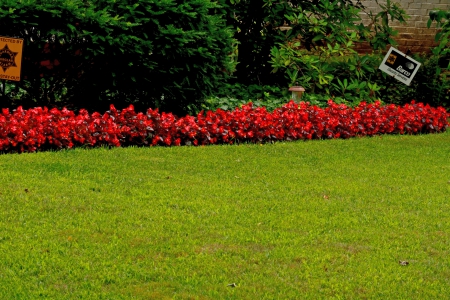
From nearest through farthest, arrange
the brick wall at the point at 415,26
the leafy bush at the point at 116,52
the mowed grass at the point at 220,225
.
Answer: the mowed grass at the point at 220,225 → the leafy bush at the point at 116,52 → the brick wall at the point at 415,26

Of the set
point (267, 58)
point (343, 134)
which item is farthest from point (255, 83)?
point (343, 134)

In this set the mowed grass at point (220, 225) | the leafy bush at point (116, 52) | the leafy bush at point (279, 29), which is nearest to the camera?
the mowed grass at point (220, 225)

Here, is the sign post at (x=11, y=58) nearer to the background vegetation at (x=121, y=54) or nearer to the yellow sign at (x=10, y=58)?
the yellow sign at (x=10, y=58)

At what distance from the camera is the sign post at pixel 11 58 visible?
795cm

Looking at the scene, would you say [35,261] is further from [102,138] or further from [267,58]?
[267,58]

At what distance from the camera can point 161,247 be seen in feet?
16.6

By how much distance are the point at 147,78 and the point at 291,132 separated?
5.60 feet

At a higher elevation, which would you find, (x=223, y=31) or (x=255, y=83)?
(x=223, y=31)

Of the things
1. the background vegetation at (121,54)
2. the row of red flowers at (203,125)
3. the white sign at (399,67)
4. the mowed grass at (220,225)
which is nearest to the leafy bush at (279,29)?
the white sign at (399,67)

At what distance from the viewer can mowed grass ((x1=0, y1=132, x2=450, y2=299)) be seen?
4500 millimetres

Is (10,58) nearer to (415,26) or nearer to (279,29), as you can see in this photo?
(279,29)

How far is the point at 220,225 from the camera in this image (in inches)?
219

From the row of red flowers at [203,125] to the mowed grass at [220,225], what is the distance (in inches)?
12.6

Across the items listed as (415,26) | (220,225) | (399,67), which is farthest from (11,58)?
(415,26)
